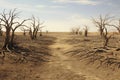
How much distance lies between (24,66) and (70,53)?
11708mm

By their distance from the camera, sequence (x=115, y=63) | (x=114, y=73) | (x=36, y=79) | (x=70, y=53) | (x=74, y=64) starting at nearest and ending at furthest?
(x=36, y=79), (x=114, y=73), (x=115, y=63), (x=74, y=64), (x=70, y=53)

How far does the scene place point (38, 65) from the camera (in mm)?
25562

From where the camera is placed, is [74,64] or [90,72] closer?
[90,72]

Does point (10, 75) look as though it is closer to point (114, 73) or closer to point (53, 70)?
point (53, 70)

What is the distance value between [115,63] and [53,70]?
7067mm

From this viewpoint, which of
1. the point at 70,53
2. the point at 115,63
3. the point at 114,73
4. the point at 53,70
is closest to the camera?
the point at 114,73

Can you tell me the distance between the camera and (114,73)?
21828 millimetres

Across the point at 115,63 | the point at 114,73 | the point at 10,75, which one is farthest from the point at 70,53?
the point at 10,75

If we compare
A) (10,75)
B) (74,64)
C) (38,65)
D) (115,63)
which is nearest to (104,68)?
(115,63)

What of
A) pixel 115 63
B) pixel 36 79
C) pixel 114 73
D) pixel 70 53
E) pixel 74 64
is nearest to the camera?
pixel 36 79

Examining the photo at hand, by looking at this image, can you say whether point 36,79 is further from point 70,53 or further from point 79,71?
point 70,53

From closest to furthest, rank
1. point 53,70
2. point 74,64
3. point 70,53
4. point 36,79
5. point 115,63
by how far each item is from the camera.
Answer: point 36,79 → point 53,70 → point 115,63 → point 74,64 → point 70,53

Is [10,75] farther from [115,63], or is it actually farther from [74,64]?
[115,63]

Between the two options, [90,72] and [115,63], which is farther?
[115,63]
